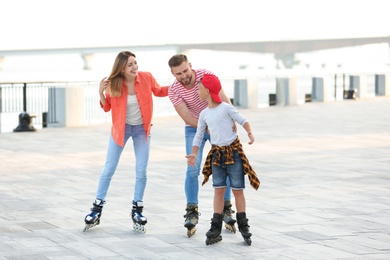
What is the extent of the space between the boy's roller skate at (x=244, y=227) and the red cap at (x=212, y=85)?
1014 millimetres

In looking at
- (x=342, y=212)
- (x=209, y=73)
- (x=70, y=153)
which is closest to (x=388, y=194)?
(x=342, y=212)

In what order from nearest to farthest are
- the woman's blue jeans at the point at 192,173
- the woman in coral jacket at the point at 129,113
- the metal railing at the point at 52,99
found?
the woman's blue jeans at the point at 192,173 → the woman in coral jacket at the point at 129,113 → the metal railing at the point at 52,99

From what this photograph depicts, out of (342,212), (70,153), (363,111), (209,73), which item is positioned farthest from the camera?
(363,111)

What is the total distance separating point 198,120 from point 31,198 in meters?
3.35

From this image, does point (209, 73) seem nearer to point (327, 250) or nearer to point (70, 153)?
point (327, 250)

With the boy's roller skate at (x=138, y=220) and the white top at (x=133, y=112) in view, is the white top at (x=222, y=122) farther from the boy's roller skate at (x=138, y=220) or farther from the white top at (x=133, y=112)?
the boy's roller skate at (x=138, y=220)

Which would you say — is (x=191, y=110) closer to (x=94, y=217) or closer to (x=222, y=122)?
(x=222, y=122)

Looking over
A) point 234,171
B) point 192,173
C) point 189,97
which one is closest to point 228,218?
point 192,173

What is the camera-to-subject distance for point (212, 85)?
333 inches

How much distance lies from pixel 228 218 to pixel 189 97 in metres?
1.16

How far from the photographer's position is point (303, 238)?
8.74m

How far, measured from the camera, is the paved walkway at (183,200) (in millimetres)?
8367

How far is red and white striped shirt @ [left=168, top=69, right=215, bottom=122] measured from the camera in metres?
8.87

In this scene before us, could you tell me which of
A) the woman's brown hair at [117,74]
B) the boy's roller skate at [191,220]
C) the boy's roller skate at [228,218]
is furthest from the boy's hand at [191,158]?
the woman's brown hair at [117,74]
